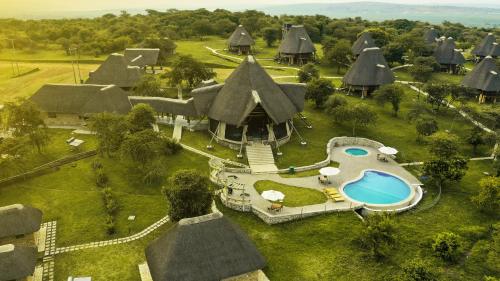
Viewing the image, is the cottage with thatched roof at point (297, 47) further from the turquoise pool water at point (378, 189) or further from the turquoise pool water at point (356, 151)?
the turquoise pool water at point (378, 189)

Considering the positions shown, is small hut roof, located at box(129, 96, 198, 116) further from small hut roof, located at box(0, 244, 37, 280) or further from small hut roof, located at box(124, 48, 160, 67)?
small hut roof, located at box(0, 244, 37, 280)

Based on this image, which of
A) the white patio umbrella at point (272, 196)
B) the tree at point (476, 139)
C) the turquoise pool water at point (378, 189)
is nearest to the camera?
the white patio umbrella at point (272, 196)

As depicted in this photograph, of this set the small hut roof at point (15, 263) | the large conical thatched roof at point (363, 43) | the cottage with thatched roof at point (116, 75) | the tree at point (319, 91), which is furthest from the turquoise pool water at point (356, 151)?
the large conical thatched roof at point (363, 43)

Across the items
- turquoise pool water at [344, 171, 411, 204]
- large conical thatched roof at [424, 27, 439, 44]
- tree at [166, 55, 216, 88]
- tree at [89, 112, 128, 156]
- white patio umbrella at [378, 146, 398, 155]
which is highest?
large conical thatched roof at [424, 27, 439, 44]

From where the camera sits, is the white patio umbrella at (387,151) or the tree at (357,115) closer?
the white patio umbrella at (387,151)

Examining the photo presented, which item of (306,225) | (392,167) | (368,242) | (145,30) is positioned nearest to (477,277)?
(368,242)

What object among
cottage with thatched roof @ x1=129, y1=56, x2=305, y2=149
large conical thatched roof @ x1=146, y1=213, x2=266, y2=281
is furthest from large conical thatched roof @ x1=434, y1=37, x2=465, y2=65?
large conical thatched roof @ x1=146, y1=213, x2=266, y2=281
